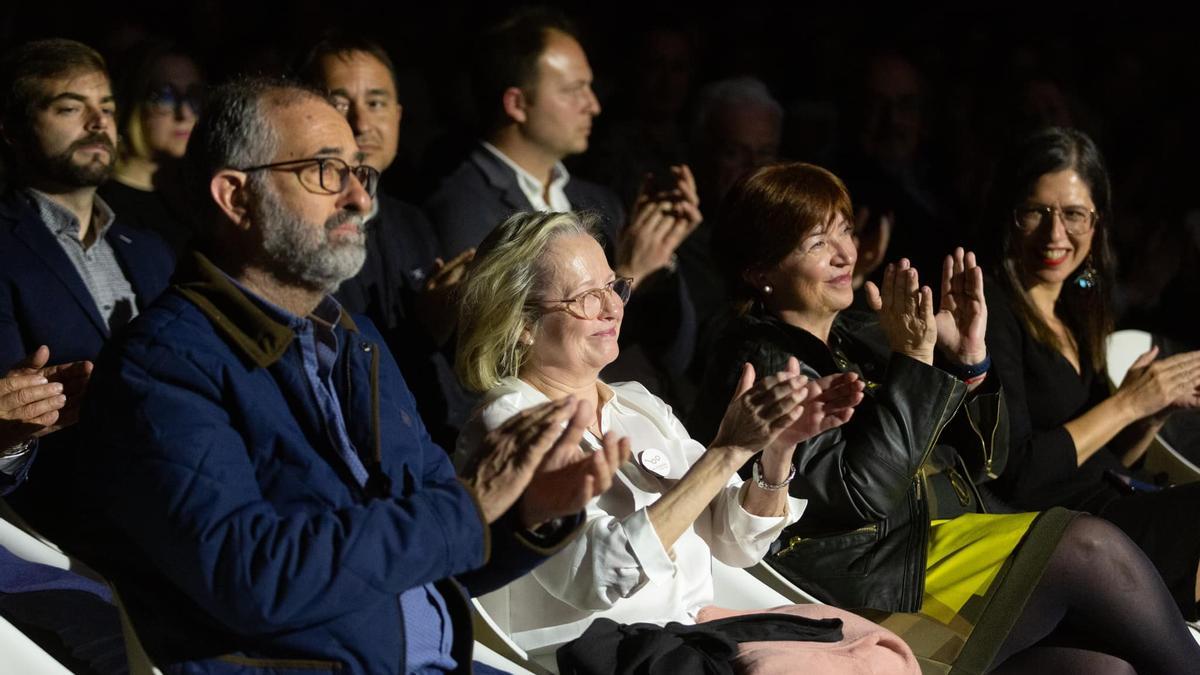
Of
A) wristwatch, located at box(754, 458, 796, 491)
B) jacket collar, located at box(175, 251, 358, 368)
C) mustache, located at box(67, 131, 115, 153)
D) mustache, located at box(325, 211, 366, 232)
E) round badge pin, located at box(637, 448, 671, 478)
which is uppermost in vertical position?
mustache, located at box(325, 211, 366, 232)

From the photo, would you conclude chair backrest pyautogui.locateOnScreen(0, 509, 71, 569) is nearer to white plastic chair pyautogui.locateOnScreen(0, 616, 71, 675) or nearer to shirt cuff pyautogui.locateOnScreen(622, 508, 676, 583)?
white plastic chair pyautogui.locateOnScreen(0, 616, 71, 675)

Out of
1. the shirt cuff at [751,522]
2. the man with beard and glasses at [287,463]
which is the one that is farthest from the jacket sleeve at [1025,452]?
the man with beard and glasses at [287,463]

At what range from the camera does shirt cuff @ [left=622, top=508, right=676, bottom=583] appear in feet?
7.31

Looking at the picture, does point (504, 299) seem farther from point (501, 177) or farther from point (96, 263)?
point (501, 177)

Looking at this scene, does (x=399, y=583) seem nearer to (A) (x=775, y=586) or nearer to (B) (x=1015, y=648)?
(A) (x=775, y=586)

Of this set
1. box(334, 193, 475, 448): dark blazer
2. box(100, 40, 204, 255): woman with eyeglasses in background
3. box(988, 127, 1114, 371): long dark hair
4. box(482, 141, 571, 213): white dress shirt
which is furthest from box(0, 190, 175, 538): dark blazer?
box(988, 127, 1114, 371): long dark hair

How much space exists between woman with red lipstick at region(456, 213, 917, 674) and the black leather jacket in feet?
0.60

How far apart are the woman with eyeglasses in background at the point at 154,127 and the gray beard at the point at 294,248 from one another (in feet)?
6.02

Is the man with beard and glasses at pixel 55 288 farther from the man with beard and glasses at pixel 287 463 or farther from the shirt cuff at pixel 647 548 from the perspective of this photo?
the shirt cuff at pixel 647 548

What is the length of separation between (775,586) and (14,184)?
1.77m

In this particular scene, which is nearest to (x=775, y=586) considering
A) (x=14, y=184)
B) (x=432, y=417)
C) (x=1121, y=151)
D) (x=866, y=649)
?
(x=866, y=649)

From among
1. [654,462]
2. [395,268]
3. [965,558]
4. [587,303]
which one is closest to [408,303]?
[395,268]

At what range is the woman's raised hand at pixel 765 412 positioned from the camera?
7.32 ft

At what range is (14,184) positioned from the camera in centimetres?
316
